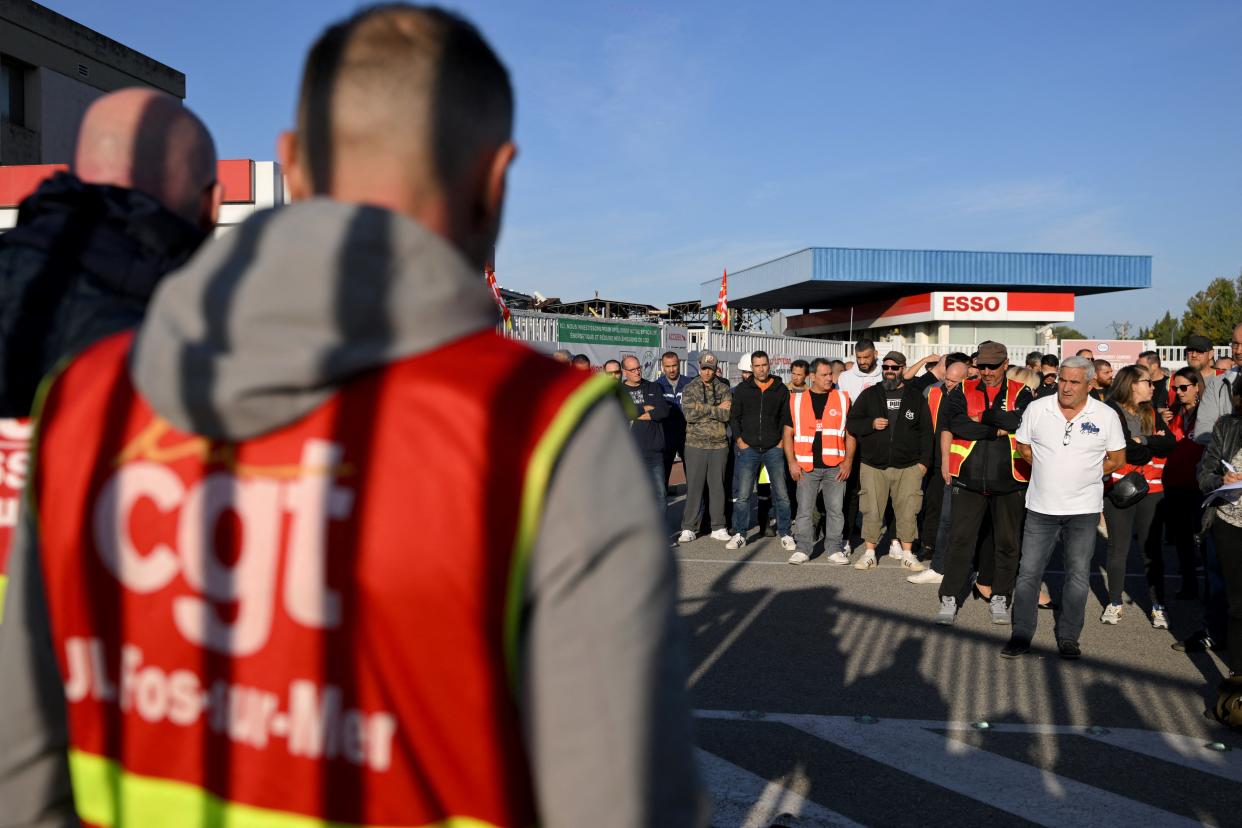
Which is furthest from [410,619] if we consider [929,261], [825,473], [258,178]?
[929,261]

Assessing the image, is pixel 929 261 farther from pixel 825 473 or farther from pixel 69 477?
pixel 69 477

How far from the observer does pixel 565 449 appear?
96 centimetres

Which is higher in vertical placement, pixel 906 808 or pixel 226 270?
pixel 226 270

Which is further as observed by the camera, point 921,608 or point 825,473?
point 825,473

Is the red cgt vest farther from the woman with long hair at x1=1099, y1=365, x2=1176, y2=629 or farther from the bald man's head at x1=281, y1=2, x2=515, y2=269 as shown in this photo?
the woman with long hair at x1=1099, y1=365, x2=1176, y2=629

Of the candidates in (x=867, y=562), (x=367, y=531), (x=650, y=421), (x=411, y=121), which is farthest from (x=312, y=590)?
(x=650, y=421)

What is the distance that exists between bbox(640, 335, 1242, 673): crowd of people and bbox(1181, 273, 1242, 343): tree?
177 ft

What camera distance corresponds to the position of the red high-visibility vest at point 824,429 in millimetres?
10141

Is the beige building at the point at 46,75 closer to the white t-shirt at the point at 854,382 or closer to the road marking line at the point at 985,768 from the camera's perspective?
the white t-shirt at the point at 854,382

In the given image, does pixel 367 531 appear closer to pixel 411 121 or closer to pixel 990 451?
pixel 411 121

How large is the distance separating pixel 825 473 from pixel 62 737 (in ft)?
31.0

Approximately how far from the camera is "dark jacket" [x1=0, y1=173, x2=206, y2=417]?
5.25 ft

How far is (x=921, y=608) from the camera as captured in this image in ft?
25.9

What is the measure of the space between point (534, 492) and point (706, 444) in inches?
413
